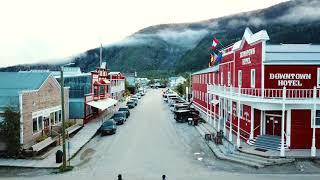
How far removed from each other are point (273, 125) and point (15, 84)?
66.2ft

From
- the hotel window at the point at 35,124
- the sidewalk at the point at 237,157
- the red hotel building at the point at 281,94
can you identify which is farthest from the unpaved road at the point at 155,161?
the hotel window at the point at 35,124

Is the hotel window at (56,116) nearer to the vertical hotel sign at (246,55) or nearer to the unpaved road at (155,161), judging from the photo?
the unpaved road at (155,161)

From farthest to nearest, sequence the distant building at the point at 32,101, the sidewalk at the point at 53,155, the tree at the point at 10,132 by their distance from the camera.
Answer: the distant building at the point at 32,101
the tree at the point at 10,132
the sidewalk at the point at 53,155

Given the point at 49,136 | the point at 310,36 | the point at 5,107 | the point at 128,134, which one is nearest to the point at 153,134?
the point at 128,134

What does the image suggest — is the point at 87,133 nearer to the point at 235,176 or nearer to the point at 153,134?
the point at 153,134

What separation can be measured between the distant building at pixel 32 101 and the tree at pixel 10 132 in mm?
507

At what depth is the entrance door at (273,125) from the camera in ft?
90.4

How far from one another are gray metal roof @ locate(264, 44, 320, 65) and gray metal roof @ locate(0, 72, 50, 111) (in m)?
18.1

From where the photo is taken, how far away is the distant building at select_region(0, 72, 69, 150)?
91.1 feet

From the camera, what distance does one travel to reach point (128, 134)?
38.0 metres

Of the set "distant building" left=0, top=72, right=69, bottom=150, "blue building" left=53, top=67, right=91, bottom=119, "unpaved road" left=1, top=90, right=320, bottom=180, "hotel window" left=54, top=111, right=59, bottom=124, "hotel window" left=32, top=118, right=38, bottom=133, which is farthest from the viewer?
"blue building" left=53, top=67, right=91, bottom=119

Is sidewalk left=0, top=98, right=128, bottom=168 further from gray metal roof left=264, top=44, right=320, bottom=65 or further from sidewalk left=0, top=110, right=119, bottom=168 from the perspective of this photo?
gray metal roof left=264, top=44, right=320, bottom=65

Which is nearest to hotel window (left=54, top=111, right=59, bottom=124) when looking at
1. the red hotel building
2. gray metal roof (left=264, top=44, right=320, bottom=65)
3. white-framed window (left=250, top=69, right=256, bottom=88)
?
the red hotel building

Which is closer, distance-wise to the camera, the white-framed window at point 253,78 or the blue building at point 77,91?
the white-framed window at point 253,78
